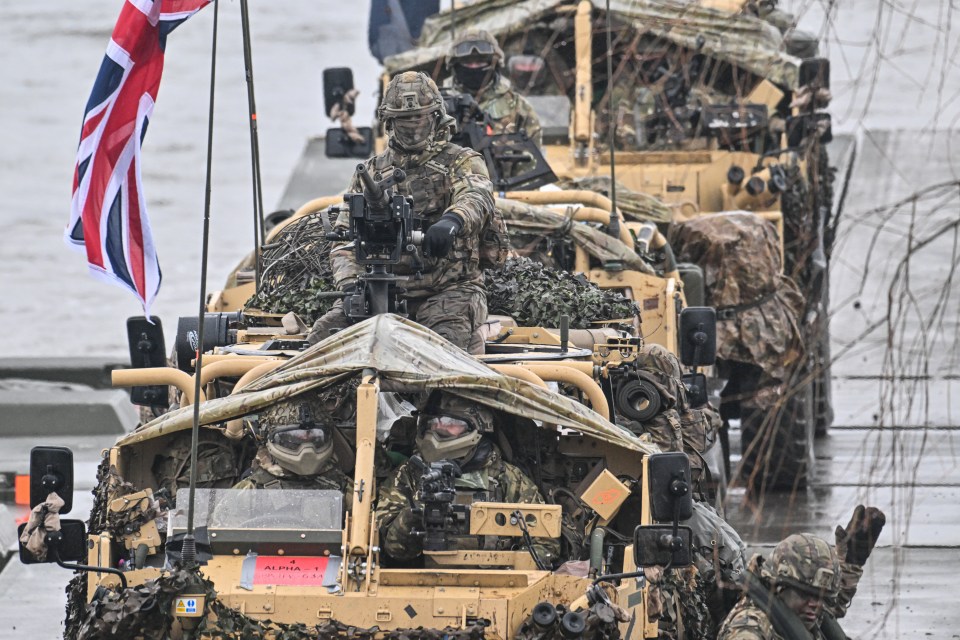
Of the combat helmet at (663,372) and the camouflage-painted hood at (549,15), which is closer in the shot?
the combat helmet at (663,372)

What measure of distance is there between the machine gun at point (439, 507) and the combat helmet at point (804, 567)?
1.29 metres

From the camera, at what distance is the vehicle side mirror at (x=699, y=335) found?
38.8ft

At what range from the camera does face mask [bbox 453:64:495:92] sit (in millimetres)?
16328

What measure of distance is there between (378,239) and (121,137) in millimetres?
1554

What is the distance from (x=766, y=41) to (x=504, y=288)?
7132mm

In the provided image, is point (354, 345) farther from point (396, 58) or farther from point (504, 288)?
point (396, 58)

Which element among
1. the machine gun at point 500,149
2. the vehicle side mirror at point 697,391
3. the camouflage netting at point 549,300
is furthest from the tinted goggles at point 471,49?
the vehicle side mirror at point 697,391

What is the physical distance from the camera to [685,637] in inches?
367

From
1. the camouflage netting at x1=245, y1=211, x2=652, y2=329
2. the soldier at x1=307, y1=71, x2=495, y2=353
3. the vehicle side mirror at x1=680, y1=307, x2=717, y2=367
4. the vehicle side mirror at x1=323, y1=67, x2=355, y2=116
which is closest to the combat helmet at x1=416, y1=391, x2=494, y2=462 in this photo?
the soldier at x1=307, y1=71, x2=495, y2=353

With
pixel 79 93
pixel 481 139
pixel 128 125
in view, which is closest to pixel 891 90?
pixel 79 93

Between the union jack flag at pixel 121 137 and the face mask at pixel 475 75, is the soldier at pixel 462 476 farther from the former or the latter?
the face mask at pixel 475 75

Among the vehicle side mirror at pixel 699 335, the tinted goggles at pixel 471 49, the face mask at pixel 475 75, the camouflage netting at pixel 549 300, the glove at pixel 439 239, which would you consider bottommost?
the vehicle side mirror at pixel 699 335

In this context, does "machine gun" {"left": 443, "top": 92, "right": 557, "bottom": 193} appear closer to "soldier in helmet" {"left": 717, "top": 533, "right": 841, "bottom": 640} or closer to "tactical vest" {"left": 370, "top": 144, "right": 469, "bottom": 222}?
"tactical vest" {"left": 370, "top": 144, "right": 469, "bottom": 222}

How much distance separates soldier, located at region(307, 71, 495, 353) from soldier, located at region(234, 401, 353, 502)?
135 cm
